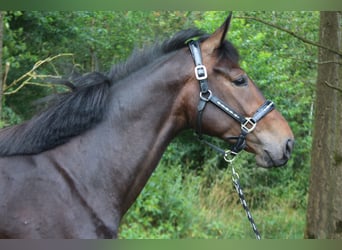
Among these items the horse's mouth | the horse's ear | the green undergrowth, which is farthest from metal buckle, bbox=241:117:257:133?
the green undergrowth

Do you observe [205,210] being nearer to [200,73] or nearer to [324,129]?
[324,129]

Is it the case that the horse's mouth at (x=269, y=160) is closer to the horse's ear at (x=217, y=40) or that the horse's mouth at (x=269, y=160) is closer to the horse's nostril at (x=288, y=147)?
the horse's nostril at (x=288, y=147)

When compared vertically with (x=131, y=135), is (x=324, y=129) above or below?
below

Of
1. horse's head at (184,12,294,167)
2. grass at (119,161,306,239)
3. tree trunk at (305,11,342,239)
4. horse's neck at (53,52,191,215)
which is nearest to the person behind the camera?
horse's neck at (53,52,191,215)

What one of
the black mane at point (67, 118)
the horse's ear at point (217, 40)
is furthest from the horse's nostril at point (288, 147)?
the horse's ear at point (217, 40)

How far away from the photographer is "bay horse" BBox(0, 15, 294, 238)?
9.79 ft

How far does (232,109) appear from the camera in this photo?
328cm

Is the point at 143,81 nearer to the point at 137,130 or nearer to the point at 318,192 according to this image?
the point at 137,130

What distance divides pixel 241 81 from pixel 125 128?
2.80 ft

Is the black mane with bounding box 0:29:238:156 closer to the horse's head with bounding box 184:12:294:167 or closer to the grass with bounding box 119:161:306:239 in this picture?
the horse's head with bounding box 184:12:294:167

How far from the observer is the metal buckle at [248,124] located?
3.29 metres

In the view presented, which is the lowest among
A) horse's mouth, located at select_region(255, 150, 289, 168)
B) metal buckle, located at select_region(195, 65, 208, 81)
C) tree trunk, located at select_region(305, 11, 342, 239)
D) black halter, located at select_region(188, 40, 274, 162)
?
tree trunk, located at select_region(305, 11, 342, 239)

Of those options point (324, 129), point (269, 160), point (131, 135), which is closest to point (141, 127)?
point (131, 135)

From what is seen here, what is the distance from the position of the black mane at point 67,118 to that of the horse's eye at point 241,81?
168 millimetres
